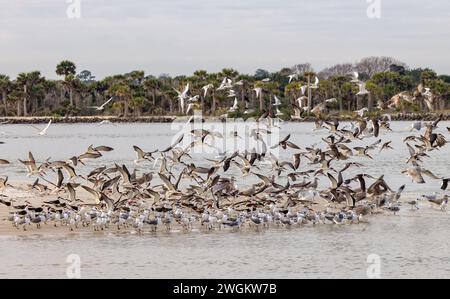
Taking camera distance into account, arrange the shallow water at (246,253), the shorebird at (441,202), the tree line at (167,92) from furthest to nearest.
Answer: the tree line at (167,92) < the shorebird at (441,202) < the shallow water at (246,253)

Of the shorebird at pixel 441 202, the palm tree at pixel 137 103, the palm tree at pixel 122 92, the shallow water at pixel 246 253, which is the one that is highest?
the palm tree at pixel 122 92

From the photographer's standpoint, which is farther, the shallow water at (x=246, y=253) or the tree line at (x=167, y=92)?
the tree line at (x=167, y=92)

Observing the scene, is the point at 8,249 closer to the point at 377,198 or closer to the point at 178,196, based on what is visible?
the point at 178,196

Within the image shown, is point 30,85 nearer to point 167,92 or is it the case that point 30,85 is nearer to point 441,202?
point 167,92

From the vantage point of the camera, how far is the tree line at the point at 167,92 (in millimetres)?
105750

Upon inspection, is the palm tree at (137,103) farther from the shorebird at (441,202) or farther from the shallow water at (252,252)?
the shallow water at (252,252)

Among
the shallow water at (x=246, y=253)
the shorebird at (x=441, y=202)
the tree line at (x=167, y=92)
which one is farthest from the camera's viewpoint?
the tree line at (x=167, y=92)

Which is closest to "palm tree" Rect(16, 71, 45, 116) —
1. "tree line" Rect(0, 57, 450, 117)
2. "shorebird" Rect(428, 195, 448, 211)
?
"tree line" Rect(0, 57, 450, 117)

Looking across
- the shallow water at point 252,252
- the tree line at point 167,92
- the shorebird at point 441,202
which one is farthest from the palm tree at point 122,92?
the shallow water at point 252,252

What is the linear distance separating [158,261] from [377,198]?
6.92 meters

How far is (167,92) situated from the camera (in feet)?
373

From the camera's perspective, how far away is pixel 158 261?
1731 centimetres
